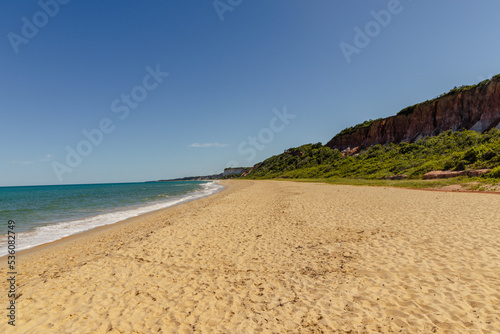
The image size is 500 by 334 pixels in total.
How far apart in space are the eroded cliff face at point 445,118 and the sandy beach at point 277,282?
46475mm

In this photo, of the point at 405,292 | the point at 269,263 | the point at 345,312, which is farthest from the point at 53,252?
the point at 405,292

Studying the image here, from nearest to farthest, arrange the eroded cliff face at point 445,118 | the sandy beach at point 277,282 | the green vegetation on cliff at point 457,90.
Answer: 1. the sandy beach at point 277,282
2. the eroded cliff face at point 445,118
3. the green vegetation on cliff at point 457,90

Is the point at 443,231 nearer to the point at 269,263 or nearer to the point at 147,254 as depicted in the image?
the point at 269,263

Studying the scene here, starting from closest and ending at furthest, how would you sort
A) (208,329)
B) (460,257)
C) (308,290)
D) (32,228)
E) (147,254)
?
1. (208,329)
2. (308,290)
3. (460,257)
4. (147,254)
5. (32,228)

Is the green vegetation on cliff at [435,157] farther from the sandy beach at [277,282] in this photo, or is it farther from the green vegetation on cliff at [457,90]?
the sandy beach at [277,282]

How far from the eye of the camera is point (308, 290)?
5.32 metres

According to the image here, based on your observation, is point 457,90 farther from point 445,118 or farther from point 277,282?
point 277,282

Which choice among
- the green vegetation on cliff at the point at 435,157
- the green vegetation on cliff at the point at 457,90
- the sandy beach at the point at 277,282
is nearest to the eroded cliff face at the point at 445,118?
the green vegetation on cliff at the point at 457,90

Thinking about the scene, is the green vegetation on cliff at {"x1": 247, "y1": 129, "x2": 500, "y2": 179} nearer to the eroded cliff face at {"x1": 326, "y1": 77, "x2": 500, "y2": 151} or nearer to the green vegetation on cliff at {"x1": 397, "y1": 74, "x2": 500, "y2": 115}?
the eroded cliff face at {"x1": 326, "y1": 77, "x2": 500, "y2": 151}

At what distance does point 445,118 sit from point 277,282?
62.7m

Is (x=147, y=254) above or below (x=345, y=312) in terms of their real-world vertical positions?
above

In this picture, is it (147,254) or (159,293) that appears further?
(147,254)

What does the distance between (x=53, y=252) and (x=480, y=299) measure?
47.1 feet

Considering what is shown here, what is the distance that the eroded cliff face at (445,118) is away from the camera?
41188 millimetres
